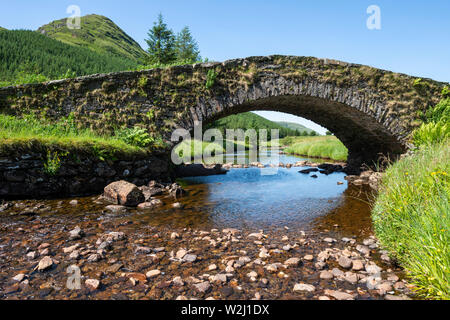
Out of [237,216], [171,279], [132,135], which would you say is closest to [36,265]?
[171,279]

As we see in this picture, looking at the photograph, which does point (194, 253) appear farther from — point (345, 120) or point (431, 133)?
point (345, 120)

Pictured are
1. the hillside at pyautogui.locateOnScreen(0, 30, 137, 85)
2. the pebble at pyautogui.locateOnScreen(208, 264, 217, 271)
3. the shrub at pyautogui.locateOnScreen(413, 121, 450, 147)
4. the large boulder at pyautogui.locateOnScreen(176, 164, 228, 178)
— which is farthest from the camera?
the hillside at pyautogui.locateOnScreen(0, 30, 137, 85)

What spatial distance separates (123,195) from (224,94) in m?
6.05

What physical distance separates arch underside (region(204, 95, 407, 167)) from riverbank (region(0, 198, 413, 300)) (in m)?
6.89

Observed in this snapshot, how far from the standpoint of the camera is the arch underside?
483 inches

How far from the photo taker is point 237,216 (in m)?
6.88

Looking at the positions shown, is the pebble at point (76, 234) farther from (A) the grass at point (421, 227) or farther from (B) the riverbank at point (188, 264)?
(A) the grass at point (421, 227)

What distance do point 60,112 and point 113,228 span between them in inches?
266

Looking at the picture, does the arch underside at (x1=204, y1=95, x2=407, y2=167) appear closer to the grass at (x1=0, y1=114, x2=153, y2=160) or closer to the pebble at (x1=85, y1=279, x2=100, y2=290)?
the grass at (x1=0, y1=114, x2=153, y2=160)

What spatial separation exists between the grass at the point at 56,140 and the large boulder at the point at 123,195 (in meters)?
1.43

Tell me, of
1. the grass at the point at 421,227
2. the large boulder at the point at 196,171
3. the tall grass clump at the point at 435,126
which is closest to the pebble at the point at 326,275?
the grass at the point at 421,227

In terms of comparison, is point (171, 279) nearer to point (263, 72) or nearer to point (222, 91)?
point (222, 91)

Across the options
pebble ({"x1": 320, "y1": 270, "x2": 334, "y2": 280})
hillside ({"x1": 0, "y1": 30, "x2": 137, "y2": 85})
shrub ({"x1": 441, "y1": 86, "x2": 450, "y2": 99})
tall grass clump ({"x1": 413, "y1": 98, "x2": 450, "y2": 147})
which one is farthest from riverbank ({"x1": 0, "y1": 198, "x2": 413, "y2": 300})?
hillside ({"x1": 0, "y1": 30, "x2": 137, "y2": 85})

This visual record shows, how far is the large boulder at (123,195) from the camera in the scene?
7.51m
